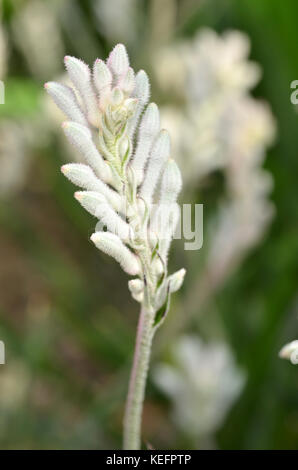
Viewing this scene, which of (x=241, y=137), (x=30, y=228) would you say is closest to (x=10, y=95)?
(x=241, y=137)

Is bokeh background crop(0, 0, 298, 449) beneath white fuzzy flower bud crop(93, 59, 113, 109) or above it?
above

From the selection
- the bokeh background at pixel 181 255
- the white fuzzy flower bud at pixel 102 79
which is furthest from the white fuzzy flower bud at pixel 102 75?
the bokeh background at pixel 181 255

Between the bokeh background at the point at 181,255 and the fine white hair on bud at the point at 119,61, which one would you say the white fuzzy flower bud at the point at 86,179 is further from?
the bokeh background at the point at 181,255

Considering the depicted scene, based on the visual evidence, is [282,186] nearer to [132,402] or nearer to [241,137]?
[241,137]

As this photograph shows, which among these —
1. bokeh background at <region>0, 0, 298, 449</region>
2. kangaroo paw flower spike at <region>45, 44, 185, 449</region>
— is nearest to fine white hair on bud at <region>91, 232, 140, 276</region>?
kangaroo paw flower spike at <region>45, 44, 185, 449</region>

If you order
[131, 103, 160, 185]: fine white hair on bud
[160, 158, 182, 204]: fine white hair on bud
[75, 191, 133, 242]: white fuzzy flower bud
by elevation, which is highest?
[131, 103, 160, 185]: fine white hair on bud

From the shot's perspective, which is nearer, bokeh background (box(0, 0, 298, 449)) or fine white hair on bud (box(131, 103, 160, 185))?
fine white hair on bud (box(131, 103, 160, 185))

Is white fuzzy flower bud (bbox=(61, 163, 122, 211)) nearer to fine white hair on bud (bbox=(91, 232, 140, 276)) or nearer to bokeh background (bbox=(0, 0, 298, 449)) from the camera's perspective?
fine white hair on bud (bbox=(91, 232, 140, 276))
